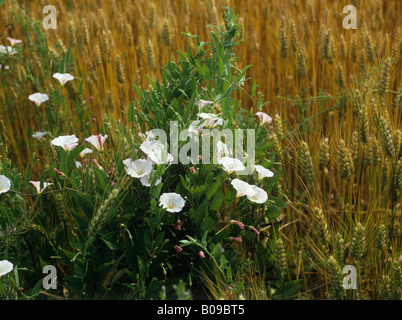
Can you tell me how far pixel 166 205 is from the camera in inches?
41.3

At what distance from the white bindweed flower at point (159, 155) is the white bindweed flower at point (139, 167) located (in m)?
0.02

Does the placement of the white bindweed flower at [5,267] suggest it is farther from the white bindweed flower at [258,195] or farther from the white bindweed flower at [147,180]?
the white bindweed flower at [258,195]

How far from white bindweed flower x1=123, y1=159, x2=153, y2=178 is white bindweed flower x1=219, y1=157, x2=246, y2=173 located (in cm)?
17

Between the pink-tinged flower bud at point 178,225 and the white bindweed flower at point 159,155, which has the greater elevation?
the white bindweed flower at point 159,155

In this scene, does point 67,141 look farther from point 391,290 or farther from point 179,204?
point 391,290

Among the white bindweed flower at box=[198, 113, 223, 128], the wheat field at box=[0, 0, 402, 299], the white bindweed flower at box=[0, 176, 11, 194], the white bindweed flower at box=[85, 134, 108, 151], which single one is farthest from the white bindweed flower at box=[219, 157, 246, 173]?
the white bindweed flower at box=[0, 176, 11, 194]

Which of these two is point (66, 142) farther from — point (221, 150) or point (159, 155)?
point (221, 150)

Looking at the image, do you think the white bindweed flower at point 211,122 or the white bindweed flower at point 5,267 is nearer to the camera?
the white bindweed flower at point 5,267

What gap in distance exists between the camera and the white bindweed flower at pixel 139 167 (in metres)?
1.05

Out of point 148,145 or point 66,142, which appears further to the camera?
point 66,142

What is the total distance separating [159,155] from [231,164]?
168 millimetres
